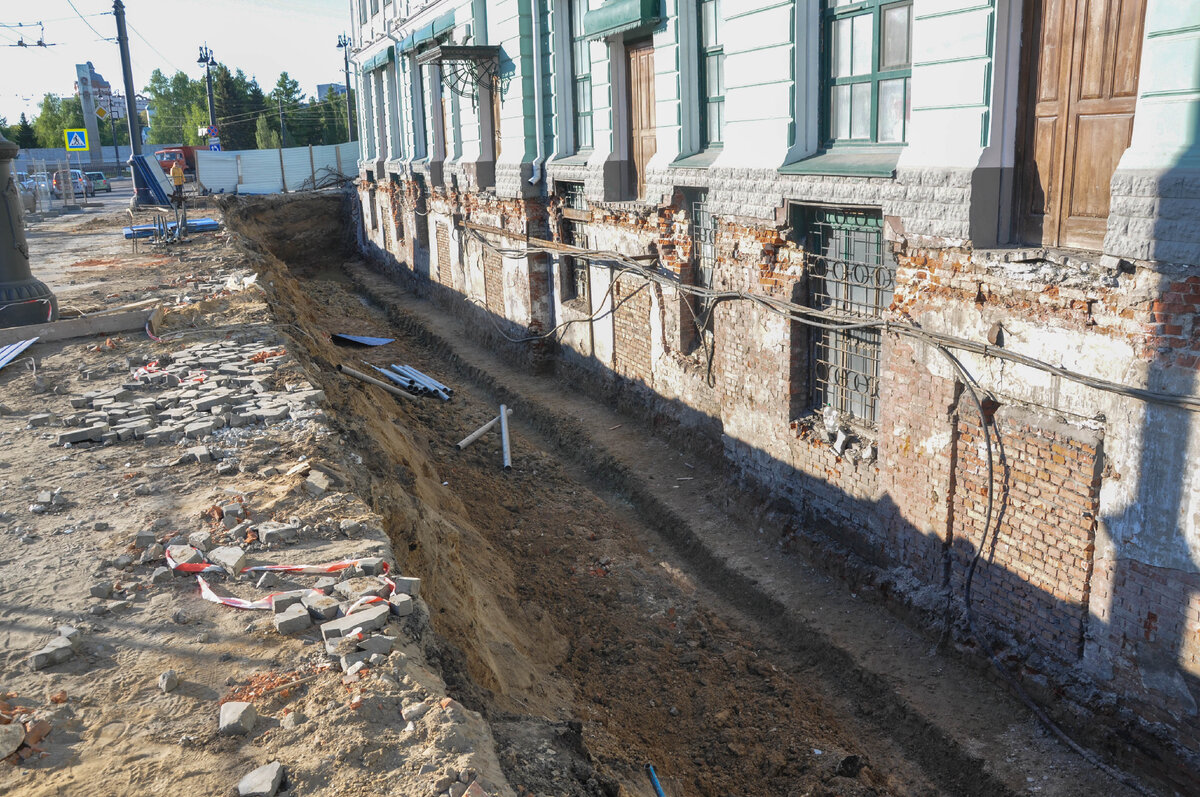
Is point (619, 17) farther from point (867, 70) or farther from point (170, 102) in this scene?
point (170, 102)

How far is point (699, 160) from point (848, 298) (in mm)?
2724

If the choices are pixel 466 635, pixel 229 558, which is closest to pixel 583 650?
pixel 466 635

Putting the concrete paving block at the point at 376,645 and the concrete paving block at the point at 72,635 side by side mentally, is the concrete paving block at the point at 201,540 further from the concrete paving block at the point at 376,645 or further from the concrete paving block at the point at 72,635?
the concrete paving block at the point at 376,645

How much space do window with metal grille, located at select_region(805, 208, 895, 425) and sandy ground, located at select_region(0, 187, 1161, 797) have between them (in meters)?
1.53

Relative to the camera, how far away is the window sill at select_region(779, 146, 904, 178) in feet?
21.7

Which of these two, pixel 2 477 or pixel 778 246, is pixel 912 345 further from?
pixel 2 477

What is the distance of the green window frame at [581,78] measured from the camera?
1252cm

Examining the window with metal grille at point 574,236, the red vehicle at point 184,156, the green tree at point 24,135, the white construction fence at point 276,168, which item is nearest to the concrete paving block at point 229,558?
the window with metal grille at point 574,236

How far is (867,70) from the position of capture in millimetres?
7074

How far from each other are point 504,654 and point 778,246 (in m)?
4.38

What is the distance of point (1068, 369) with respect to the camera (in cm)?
527

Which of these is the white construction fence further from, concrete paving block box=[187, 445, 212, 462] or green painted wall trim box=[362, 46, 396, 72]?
concrete paving block box=[187, 445, 212, 462]

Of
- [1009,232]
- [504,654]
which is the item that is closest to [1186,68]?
[1009,232]

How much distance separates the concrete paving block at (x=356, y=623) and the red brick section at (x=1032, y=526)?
160 inches
